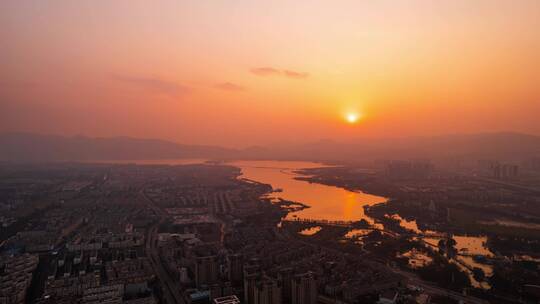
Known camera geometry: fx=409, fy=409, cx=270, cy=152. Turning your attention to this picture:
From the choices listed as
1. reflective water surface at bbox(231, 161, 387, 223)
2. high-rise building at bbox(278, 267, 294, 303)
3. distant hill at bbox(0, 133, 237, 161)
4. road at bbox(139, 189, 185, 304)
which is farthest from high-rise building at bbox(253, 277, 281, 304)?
distant hill at bbox(0, 133, 237, 161)

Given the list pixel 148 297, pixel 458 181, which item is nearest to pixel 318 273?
pixel 148 297

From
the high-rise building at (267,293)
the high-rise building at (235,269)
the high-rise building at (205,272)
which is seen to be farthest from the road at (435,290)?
the high-rise building at (205,272)

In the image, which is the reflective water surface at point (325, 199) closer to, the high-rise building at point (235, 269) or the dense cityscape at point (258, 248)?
the dense cityscape at point (258, 248)

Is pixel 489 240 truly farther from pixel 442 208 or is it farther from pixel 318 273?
pixel 318 273

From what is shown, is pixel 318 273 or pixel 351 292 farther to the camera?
pixel 318 273

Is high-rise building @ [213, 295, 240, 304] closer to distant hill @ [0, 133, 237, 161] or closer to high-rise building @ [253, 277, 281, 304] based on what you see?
high-rise building @ [253, 277, 281, 304]

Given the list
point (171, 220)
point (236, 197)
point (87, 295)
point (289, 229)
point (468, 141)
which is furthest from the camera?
point (468, 141)
